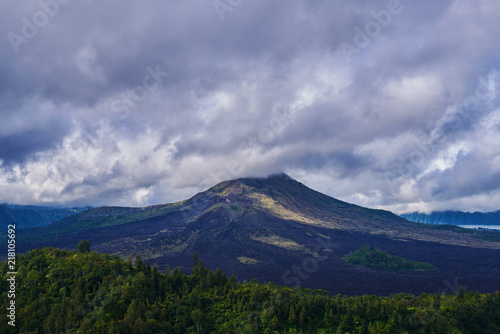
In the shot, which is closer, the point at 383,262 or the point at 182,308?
the point at 182,308

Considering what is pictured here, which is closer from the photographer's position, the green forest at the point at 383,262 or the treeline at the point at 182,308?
the treeline at the point at 182,308

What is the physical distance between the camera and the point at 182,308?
39562mm

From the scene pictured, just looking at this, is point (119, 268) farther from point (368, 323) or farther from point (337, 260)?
point (337, 260)

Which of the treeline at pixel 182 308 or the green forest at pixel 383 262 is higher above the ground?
the treeline at pixel 182 308

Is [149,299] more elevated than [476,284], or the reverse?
[149,299]

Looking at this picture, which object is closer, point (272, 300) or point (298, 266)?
point (272, 300)

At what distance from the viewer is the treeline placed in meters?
36.9

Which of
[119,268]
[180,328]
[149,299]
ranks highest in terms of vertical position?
[119,268]

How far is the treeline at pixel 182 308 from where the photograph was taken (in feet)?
121

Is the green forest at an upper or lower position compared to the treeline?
lower

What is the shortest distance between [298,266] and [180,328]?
123371mm

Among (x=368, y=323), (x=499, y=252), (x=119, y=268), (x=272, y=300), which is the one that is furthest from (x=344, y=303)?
(x=499, y=252)

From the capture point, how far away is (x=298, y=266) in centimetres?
15412

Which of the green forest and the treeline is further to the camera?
the green forest
